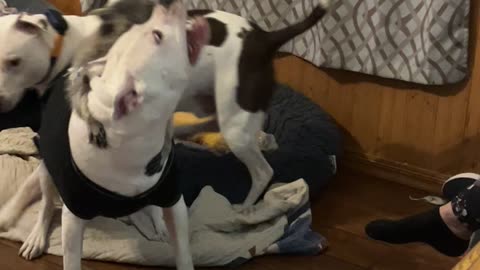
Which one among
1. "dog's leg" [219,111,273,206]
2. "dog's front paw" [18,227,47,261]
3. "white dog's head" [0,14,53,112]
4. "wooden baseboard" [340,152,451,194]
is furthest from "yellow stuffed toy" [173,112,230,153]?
"white dog's head" [0,14,53,112]

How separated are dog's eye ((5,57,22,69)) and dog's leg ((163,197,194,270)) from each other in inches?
22.4

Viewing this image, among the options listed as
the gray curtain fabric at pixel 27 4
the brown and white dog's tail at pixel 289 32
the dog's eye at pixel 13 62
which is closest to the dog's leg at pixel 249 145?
the brown and white dog's tail at pixel 289 32

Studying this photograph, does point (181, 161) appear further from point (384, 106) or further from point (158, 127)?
point (158, 127)

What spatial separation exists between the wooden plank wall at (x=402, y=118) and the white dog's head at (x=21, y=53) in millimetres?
1309

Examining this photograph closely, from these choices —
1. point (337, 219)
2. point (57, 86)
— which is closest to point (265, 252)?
point (337, 219)

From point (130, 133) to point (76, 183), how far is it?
29 centimetres

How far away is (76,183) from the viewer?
185cm

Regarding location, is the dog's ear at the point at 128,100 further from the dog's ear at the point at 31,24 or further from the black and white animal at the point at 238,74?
the black and white animal at the point at 238,74

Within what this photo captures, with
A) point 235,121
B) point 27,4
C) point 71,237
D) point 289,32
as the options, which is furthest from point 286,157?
point 27,4

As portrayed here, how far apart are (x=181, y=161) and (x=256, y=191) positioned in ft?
1.04

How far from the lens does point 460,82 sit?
2742 millimetres

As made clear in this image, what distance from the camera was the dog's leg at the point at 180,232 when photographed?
207 cm

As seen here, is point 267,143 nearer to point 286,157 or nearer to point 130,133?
point 286,157

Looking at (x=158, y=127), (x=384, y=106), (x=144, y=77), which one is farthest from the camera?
(x=384, y=106)
